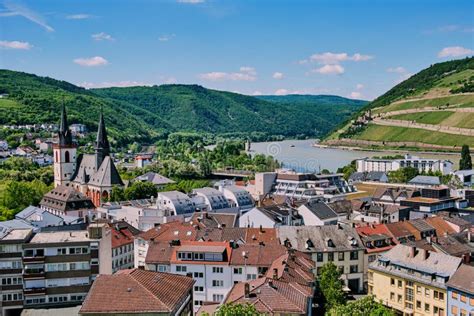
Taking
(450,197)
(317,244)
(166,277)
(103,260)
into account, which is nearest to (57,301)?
(103,260)

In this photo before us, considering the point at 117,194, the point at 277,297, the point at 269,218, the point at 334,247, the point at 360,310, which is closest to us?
the point at 360,310

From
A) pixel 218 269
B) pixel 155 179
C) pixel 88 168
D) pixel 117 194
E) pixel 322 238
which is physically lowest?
pixel 218 269

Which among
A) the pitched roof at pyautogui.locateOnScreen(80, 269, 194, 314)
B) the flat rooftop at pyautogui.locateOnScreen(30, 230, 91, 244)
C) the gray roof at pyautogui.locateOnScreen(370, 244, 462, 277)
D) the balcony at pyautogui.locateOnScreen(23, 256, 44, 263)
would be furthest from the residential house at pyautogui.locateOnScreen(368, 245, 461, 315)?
the balcony at pyautogui.locateOnScreen(23, 256, 44, 263)

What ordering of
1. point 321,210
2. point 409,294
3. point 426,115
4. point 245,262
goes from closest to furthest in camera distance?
point 409,294 → point 245,262 → point 321,210 → point 426,115

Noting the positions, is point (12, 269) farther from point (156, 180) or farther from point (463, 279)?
point (156, 180)

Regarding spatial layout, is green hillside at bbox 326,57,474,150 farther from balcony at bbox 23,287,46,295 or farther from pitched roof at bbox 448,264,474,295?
balcony at bbox 23,287,46,295

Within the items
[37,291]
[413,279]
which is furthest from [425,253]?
[37,291]
